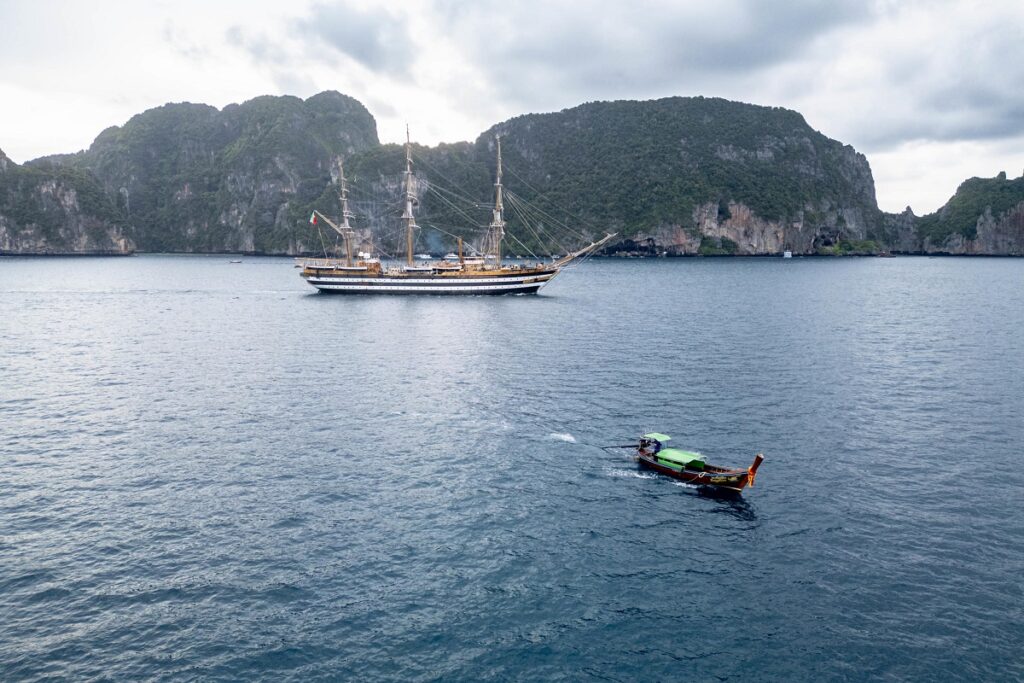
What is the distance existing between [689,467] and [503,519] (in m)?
13.1

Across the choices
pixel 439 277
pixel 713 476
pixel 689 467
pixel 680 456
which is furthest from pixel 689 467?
pixel 439 277

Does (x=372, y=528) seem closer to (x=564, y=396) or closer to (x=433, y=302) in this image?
(x=564, y=396)

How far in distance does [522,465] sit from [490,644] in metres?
17.6

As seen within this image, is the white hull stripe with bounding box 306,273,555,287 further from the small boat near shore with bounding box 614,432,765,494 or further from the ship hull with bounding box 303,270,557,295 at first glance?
the small boat near shore with bounding box 614,432,765,494

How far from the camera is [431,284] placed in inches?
5576

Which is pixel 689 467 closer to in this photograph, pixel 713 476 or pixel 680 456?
pixel 680 456

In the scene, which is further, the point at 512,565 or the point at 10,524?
the point at 10,524

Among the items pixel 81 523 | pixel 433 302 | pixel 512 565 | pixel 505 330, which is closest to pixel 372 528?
pixel 512 565

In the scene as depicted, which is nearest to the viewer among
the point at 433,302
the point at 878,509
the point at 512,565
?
the point at 512,565

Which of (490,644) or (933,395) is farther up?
(933,395)

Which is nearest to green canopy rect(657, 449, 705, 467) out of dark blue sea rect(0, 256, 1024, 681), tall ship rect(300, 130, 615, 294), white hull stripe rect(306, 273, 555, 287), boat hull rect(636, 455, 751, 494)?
boat hull rect(636, 455, 751, 494)

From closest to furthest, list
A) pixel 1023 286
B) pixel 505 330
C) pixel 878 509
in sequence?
pixel 878 509 → pixel 505 330 → pixel 1023 286

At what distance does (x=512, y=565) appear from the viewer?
2966 cm

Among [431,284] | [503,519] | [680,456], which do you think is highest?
[431,284]
